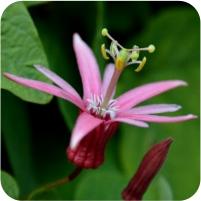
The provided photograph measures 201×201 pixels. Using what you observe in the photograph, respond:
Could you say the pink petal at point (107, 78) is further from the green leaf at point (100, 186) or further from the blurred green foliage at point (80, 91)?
the green leaf at point (100, 186)

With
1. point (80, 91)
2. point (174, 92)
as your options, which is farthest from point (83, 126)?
point (174, 92)

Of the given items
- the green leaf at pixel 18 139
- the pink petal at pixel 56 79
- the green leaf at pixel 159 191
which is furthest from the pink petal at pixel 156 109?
the green leaf at pixel 18 139

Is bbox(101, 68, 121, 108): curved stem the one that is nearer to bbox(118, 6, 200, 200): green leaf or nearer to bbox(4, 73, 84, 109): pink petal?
bbox(4, 73, 84, 109): pink petal

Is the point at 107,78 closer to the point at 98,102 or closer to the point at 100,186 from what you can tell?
the point at 98,102

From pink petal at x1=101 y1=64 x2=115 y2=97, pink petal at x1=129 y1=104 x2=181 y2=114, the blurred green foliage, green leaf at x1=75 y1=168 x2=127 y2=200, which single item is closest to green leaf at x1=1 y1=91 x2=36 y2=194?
the blurred green foliage

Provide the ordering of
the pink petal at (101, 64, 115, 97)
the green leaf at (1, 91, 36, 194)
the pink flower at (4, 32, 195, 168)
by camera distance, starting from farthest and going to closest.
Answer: the green leaf at (1, 91, 36, 194) → the pink petal at (101, 64, 115, 97) → the pink flower at (4, 32, 195, 168)

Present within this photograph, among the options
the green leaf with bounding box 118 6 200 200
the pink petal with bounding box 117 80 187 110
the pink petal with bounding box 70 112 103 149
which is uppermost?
the pink petal with bounding box 70 112 103 149

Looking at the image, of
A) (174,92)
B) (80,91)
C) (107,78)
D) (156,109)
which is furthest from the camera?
(174,92)
